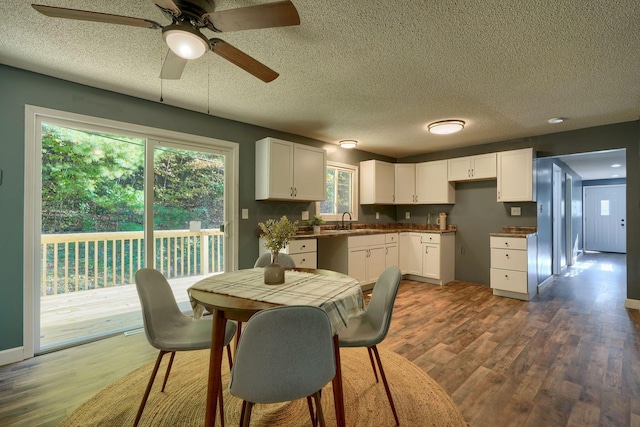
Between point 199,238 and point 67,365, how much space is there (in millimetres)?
1580

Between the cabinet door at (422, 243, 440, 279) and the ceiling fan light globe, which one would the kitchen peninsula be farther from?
the ceiling fan light globe

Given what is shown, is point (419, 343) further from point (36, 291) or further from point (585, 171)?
point (585, 171)

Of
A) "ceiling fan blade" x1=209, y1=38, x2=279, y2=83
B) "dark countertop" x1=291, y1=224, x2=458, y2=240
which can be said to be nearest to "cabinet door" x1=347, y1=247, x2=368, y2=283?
"dark countertop" x1=291, y1=224, x2=458, y2=240

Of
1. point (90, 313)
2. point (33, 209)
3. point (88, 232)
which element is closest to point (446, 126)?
point (88, 232)

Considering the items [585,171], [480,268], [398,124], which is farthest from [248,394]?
[585,171]

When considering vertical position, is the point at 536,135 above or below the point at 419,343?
above

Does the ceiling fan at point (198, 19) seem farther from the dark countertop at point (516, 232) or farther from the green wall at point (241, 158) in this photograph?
the dark countertop at point (516, 232)

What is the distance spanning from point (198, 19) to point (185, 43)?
0.45 feet

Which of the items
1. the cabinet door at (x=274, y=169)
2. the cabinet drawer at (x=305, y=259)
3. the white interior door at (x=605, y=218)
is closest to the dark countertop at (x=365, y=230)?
the cabinet drawer at (x=305, y=259)

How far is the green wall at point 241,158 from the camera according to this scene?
230cm

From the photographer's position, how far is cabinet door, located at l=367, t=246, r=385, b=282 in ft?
14.3

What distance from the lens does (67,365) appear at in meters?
2.29

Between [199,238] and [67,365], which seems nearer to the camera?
[67,365]

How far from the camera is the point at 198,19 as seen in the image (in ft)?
4.98
